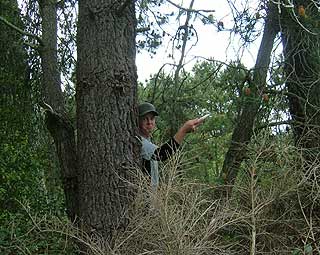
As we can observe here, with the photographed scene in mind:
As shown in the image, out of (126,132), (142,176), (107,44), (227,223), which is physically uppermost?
(107,44)

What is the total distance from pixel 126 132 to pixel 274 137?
1.62 metres

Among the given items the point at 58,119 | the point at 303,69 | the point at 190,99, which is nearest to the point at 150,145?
the point at 58,119

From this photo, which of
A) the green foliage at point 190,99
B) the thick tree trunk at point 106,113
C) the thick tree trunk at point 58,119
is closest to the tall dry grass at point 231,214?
the thick tree trunk at point 106,113

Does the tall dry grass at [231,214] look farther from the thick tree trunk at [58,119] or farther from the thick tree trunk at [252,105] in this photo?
the thick tree trunk at [252,105]

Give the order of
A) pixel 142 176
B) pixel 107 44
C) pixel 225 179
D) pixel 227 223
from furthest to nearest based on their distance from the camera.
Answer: pixel 225 179 → pixel 107 44 → pixel 142 176 → pixel 227 223

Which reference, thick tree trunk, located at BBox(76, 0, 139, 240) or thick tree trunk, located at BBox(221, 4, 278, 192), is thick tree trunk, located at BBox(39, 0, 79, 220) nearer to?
thick tree trunk, located at BBox(76, 0, 139, 240)

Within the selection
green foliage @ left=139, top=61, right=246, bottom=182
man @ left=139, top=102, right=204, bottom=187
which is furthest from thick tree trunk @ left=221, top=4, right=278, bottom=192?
man @ left=139, top=102, right=204, bottom=187

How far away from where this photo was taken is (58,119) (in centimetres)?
511

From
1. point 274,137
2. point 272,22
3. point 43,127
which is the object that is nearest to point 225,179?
point 274,137

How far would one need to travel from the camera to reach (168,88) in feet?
21.6

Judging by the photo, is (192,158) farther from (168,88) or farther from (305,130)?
(168,88)

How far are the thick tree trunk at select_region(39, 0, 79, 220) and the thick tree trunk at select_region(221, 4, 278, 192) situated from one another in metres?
1.63

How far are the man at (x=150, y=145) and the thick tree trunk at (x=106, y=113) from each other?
0.63ft

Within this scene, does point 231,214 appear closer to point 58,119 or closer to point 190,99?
point 58,119
